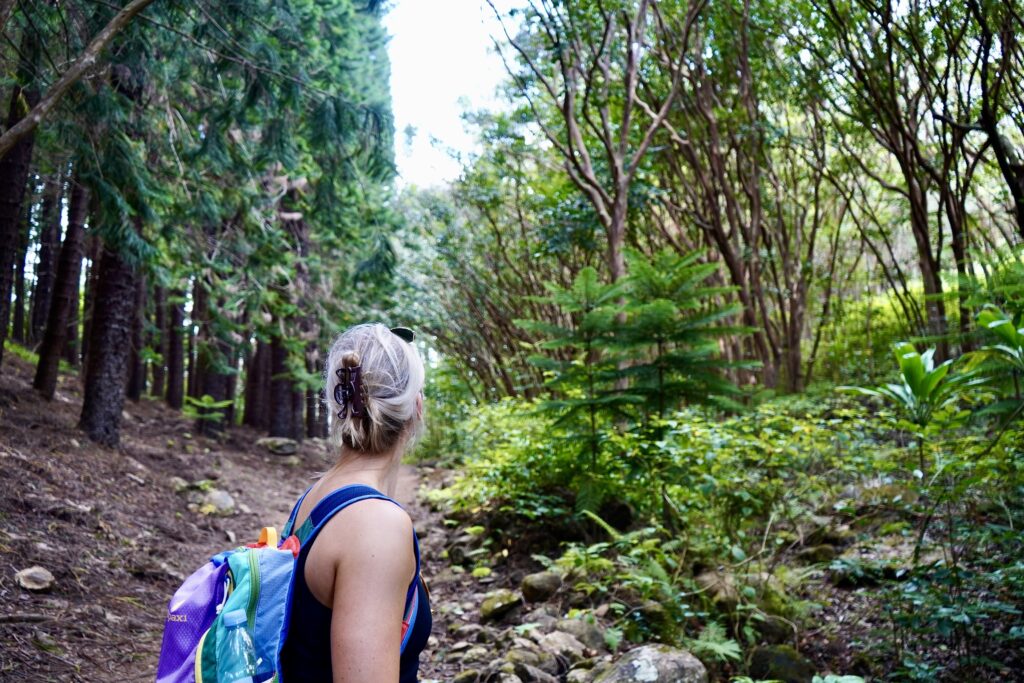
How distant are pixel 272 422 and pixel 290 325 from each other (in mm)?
2371

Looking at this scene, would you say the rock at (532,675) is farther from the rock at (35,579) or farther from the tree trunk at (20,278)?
the tree trunk at (20,278)

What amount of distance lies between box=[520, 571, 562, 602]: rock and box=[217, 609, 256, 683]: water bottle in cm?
433

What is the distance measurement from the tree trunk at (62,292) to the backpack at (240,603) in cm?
928

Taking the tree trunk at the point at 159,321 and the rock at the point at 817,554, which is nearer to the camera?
the rock at the point at 817,554

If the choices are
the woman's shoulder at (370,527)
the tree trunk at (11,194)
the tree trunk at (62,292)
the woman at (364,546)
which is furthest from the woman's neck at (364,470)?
the tree trunk at (62,292)

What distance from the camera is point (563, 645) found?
4363 mm

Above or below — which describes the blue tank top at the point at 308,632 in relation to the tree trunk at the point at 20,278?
below

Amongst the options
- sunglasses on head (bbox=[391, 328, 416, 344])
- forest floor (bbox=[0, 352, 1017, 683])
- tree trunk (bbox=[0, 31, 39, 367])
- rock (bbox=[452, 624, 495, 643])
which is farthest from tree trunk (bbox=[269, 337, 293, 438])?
sunglasses on head (bbox=[391, 328, 416, 344])

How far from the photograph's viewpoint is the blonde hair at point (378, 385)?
1679mm

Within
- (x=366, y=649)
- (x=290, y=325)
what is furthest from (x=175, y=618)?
(x=290, y=325)

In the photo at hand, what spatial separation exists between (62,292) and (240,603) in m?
9.62

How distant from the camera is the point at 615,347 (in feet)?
21.1

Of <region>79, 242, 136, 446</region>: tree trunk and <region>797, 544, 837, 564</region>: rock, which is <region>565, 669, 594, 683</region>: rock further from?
<region>79, 242, 136, 446</region>: tree trunk

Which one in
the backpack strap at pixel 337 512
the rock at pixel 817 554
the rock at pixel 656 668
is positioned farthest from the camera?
the rock at pixel 817 554
